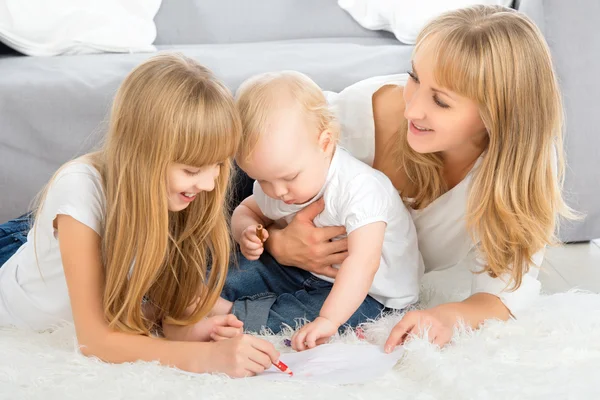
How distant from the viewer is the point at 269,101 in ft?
4.83

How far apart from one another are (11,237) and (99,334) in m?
0.53

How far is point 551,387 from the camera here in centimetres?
129

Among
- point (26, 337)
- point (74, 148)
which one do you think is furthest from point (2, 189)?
point (26, 337)

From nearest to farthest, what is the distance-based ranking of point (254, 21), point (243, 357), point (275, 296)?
1. point (243, 357)
2. point (275, 296)
3. point (254, 21)

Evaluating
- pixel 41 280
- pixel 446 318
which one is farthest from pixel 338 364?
pixel 41 280

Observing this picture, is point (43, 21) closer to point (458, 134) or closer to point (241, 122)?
point (241, 122)

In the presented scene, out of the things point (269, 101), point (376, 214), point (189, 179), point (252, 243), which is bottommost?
point (252, 243)

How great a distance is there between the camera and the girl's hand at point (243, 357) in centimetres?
134

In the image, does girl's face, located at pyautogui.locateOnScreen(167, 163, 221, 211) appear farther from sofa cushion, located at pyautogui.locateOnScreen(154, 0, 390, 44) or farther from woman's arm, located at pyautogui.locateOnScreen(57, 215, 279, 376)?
sofa cushion, located at pyautogui.locateOnScreen(154, 0, 390, 44)

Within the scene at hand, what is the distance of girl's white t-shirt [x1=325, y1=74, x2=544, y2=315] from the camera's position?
5.32 feet

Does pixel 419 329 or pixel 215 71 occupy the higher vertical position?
pixel 215 71

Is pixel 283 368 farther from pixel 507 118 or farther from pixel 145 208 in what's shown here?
pixel 507 118

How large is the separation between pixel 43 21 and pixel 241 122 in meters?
1.15

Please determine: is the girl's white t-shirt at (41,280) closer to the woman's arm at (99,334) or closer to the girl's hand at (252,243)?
the woman's arm at (99,334)
